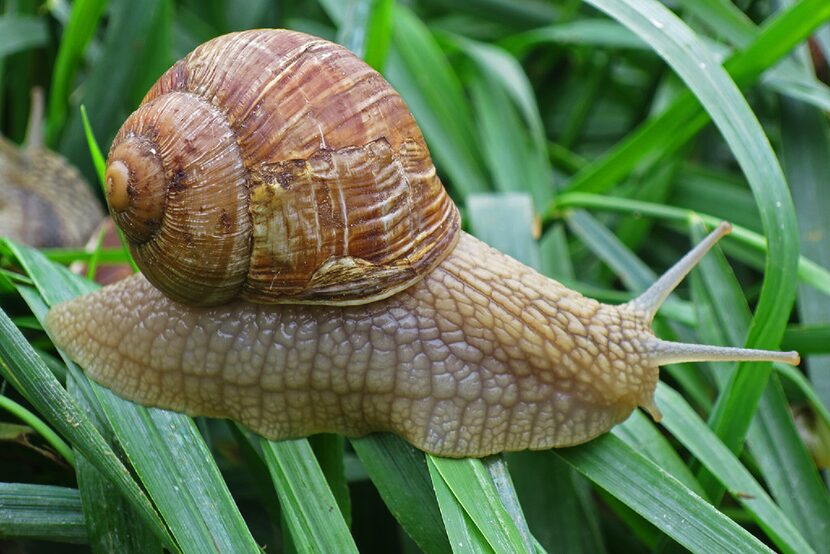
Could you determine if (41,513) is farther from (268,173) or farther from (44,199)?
(44,199)

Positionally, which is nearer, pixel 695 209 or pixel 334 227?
pixel 334 227

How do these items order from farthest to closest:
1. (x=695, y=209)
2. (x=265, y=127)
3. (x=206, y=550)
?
(x=695, y=209)
(x=265, y=127)
(x=206, y=550)

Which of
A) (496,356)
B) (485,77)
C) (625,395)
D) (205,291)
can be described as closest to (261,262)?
(205,291)

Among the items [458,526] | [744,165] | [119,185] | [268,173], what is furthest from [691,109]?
[119,185]

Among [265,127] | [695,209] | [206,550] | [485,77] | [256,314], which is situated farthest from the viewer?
[485,77]

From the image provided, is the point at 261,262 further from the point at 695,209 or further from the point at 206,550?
the point at 695,209

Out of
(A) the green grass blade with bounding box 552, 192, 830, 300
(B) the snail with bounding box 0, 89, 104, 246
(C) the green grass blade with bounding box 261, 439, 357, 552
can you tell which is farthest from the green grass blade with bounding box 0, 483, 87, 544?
(A) the green grass blade with bounding box 552, 192, 830, 300

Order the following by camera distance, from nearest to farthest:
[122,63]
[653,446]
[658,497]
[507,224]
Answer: [658,497], [653,446], [507,224], [122,63]

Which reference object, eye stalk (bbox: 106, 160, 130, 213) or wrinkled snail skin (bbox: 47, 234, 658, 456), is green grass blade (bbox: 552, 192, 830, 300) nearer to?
wrinkled snail skin (bbox: 47, 234, 658, 456)
